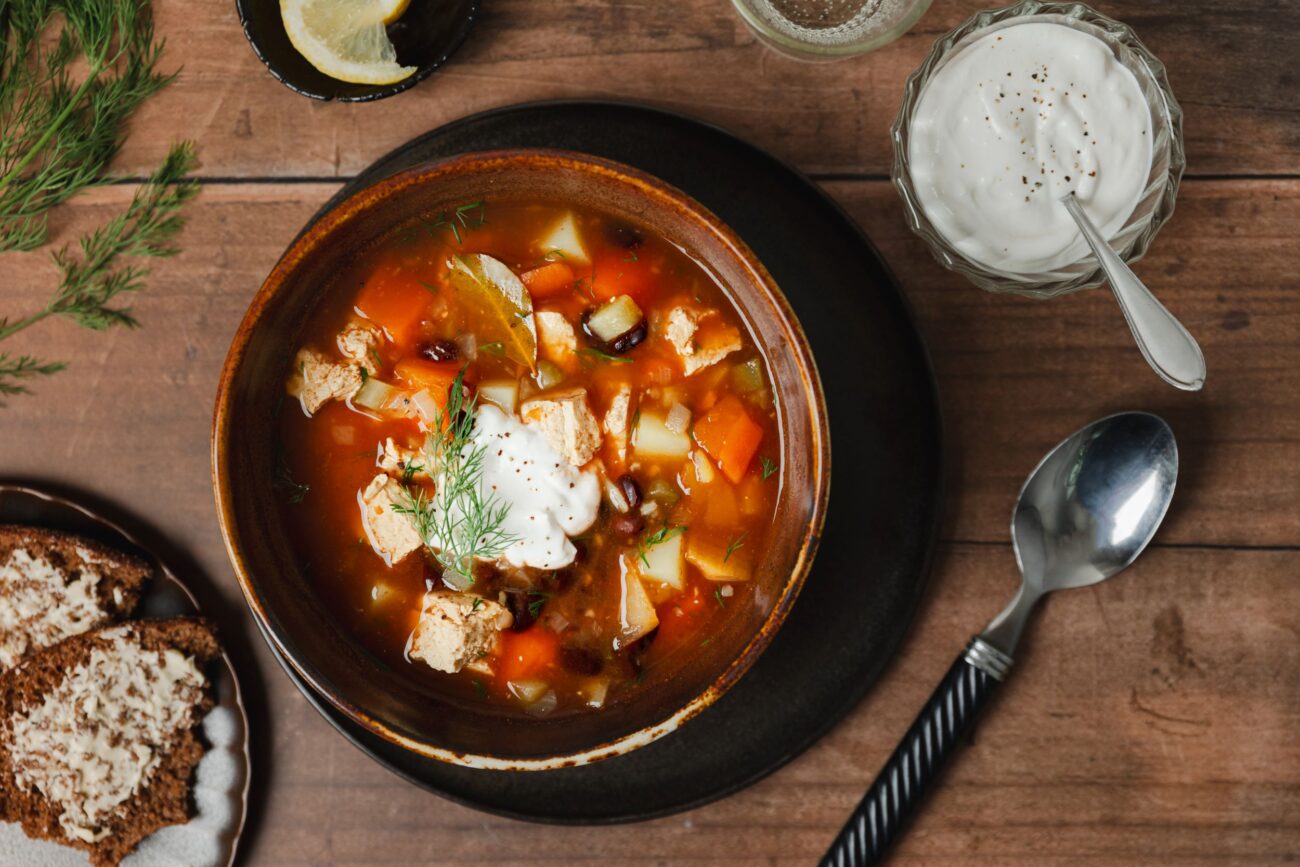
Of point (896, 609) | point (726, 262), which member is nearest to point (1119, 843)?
point (896, 609)

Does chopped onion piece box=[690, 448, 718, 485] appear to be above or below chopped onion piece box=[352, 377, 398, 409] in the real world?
below

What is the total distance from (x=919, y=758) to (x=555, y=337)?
1.51 meters

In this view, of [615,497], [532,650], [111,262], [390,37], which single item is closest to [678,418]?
[615,497]

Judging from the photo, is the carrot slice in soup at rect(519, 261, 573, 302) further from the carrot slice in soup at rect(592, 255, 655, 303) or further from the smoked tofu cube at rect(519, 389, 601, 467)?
the smoked tofu cube at rect(519, 389, 601, 467)

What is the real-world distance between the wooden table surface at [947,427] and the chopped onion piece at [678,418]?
750 millimetres

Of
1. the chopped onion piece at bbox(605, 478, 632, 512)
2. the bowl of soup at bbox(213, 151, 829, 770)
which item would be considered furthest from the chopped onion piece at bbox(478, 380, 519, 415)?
the chopped onion piece at bbox(605, 478, 632, 512)

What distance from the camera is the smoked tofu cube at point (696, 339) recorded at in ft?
8.18

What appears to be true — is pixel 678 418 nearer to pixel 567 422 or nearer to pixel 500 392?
pixel 567 422

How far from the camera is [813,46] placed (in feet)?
8.88

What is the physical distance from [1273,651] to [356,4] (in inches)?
123

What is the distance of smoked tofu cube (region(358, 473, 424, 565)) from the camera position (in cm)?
251

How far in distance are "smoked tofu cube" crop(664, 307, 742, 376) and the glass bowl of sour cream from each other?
0.60m

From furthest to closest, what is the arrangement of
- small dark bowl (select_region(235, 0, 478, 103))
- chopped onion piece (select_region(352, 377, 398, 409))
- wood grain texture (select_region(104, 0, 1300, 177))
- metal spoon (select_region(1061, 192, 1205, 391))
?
wood grain texture (select_region(104, 0, 1300, 177)) < small dark bowl (select_region(235, 0, 478, 103)) < chopped onion piece (select_region(352, 377, 398, 409)) < metal spoon (select_region(1061, 192, 1205, 391))

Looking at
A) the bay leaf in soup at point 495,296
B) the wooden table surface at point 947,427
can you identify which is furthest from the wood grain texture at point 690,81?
the bay leaf in soup at point 495,296
